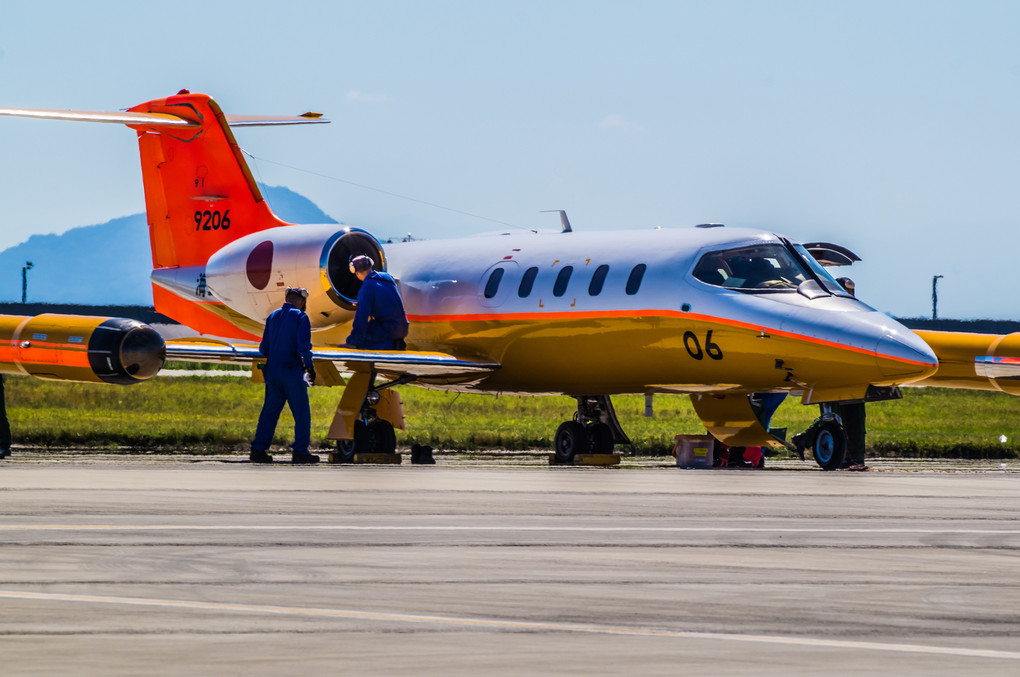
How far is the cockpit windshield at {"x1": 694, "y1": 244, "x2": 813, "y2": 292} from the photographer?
18.5 metres

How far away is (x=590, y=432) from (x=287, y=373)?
6085mm

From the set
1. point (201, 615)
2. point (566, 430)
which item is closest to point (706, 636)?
point (201, 615)

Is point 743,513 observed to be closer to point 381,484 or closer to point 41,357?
point 381,484

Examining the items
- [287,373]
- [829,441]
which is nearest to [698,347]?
[829,441]

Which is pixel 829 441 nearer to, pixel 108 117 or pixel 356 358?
pixel 356 358

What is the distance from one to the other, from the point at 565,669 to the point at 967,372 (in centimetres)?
1819

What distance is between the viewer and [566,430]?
71.8 ft

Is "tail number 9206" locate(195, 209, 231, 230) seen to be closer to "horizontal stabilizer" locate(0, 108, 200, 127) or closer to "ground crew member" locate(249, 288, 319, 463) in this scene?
"horizontal stabilizer" locate(0, 108, 200, 127)

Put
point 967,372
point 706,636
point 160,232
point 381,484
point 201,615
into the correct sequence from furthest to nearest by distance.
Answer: point 160,232 < point 967,372 < point 381,484 < point 201,615 < point 706,636

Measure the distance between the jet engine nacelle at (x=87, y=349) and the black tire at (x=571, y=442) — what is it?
20.5ft

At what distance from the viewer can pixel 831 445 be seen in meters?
17.9

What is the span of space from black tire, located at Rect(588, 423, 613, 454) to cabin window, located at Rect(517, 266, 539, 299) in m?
2.24

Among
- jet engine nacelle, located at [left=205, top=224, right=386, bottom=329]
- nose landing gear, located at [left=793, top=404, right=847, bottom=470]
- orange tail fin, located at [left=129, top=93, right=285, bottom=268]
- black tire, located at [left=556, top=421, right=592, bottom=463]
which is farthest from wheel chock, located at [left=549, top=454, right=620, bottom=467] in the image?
orange tail fin, located at [left=129, top=93, right=285, bottom=268]

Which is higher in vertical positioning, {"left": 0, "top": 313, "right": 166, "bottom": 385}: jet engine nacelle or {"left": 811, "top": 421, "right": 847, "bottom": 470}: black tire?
{"left": 0, "top": 313, "right": 166, "bottom": 385}: jet engine nacelle
